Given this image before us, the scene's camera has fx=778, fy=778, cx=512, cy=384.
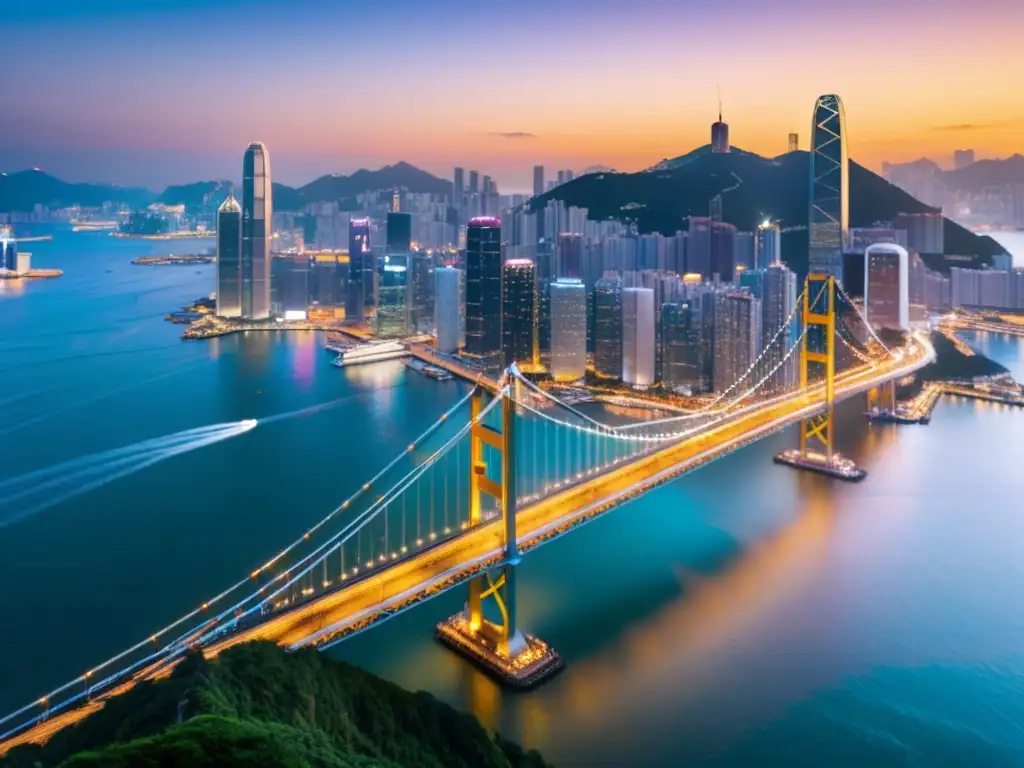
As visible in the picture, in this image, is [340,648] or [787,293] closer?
[340,648]

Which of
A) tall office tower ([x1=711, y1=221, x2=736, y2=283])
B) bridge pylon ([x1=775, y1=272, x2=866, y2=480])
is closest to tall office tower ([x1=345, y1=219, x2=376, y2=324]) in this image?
tall office tower ([x1=711, y1=221, x2=736, y2=283])

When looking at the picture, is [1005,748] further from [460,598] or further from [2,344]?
[2,344]

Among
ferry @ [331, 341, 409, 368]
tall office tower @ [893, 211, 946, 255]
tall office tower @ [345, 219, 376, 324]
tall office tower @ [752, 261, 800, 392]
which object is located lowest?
ferry @ [331, 341, 409, 368]

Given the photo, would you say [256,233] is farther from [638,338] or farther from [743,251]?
[743,251]

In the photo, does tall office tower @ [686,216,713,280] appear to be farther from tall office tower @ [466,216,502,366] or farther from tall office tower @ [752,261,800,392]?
tall office tower @ [466,216,502,366]

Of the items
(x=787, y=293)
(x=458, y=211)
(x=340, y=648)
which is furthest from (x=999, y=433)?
(x=458, y=211)

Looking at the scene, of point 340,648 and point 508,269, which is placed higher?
point 508,269

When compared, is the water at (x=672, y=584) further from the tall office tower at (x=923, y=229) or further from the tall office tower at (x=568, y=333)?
the tall office tower at (x=923, y=229)

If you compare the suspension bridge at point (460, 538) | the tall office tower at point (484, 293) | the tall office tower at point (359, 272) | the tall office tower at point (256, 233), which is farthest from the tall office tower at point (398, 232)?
the suspension bridge at point (460, 538)
